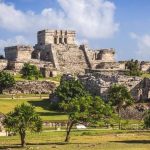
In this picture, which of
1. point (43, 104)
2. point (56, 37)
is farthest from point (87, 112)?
point (56, 37)

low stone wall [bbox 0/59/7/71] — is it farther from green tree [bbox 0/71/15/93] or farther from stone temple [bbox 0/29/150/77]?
green tree [bbox 0/71/15/93]

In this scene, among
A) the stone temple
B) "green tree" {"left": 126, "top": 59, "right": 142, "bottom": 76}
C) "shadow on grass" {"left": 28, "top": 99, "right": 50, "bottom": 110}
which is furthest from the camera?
the stone temple

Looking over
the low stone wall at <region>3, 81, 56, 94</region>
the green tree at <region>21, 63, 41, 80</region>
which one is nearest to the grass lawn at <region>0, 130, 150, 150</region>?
the low stone wall at <region>3, 81, 56, 94</region>

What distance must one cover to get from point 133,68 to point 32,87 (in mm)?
27140

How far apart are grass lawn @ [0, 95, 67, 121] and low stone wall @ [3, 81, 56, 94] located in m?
6.86

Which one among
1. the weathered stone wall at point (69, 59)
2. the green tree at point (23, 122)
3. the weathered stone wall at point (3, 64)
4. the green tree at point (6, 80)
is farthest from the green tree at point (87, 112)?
the weathered stone wall at point (69, 59)

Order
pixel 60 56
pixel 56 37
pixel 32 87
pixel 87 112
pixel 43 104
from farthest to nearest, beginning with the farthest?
pixel 56 37 → pixel 60 56 → pixel 32 87 → pixel 43 104 → pixel 87 112

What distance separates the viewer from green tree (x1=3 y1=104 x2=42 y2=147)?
7075 centimetres

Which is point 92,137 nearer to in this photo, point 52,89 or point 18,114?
point 18,114

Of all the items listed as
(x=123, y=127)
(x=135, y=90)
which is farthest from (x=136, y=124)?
(x=135, y=90)

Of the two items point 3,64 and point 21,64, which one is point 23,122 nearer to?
point 21,64

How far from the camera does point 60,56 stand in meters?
147

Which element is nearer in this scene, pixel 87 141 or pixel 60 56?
pixel 87 141

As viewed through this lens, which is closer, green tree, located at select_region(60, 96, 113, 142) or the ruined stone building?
green tree, located at select_region(60, 96, 113, 142)
